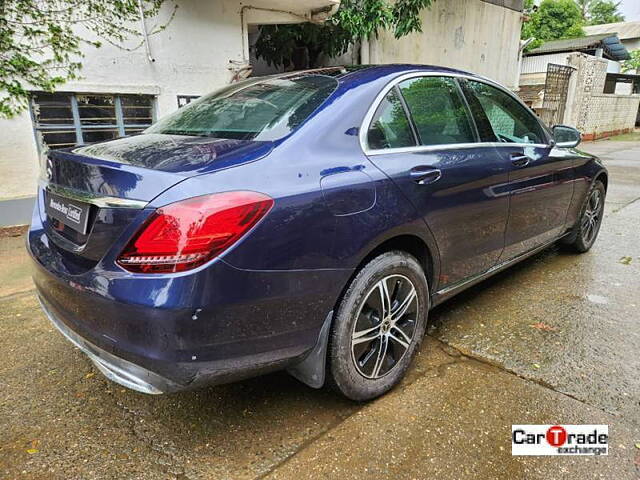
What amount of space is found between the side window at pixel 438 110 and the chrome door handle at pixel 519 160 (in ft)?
1.30

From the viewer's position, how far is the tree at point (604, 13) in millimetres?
50062

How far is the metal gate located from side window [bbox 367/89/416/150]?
51.6ft

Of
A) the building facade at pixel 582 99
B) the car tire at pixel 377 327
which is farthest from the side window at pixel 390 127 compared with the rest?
the building facade at pixel 582 99

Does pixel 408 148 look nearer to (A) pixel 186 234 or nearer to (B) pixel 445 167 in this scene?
(B) pixel 445 167

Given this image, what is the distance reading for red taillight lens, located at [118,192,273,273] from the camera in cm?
164

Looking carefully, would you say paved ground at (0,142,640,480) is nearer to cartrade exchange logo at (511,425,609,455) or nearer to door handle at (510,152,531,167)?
cartrade exchange logo at (511,425,609,455)

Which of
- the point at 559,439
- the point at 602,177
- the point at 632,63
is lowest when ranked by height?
the point at 559,439

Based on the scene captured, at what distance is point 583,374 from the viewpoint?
2.60 metres

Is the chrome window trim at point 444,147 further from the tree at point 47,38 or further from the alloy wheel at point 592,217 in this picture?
the tree at point 47,38

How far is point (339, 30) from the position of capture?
779cm

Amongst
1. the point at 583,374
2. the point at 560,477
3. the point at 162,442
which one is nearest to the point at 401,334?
the point at 560,477

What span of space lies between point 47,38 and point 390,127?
4.55 meters

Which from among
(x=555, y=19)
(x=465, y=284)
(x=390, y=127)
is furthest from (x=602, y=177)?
(x=555, y=19)

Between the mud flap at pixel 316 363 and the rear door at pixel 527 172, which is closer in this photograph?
the mud flap at pixel 316 363
